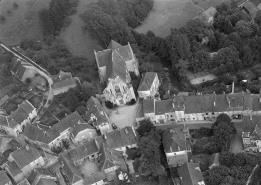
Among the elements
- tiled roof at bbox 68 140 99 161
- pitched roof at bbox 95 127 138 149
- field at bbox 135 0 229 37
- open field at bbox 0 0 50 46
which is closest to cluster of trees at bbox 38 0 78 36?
open field at bbox 0 0 50 46

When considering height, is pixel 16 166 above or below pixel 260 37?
below

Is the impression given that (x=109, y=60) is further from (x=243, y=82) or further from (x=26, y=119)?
(x=243, y=82)

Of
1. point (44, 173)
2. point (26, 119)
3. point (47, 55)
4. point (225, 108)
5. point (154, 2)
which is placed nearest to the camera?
point (44, 173)

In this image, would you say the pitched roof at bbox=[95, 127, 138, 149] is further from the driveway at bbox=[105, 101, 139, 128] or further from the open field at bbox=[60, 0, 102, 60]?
the open field at bbox=[60, 0, 102, 60]

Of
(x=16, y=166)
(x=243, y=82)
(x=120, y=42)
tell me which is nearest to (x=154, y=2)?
(x=120, y=42)

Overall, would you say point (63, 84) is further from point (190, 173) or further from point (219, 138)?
point (190, 173)

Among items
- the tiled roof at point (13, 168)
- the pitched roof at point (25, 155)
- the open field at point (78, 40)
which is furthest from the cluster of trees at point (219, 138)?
the open field at point (78, 40)

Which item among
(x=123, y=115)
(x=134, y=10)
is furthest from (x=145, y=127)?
(x=134, y=10)
